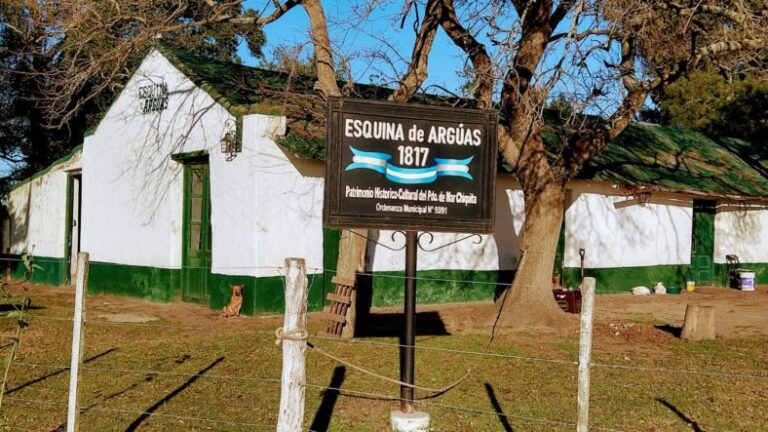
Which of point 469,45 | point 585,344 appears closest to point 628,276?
point 469,45

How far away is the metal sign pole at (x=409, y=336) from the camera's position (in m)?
6.57

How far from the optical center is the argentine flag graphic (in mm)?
6435

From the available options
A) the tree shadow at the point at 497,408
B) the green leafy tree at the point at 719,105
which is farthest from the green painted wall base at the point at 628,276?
the green leafy tree at the point at 719,105

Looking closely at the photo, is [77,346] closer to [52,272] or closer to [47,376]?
[47,376]

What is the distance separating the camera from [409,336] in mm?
6621

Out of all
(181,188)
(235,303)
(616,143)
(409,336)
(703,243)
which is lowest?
(235,303)

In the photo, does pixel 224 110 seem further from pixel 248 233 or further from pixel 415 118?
pixel 415 118

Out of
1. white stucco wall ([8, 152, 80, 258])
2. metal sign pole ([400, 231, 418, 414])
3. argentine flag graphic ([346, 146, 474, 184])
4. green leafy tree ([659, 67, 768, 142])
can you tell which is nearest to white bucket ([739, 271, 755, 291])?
green leafy tree ([659, 67, 768, 142])

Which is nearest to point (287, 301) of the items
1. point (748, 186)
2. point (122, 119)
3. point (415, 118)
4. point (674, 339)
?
point (415, 118)

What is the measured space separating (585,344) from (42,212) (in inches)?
711

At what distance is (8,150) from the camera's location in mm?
Result: 28078

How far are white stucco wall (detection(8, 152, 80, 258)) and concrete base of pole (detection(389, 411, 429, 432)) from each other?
1509cm

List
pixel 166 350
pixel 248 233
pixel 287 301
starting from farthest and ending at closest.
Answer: pixel 248 233
pixel 166 350
pixel 287 301

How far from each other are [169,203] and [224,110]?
244 cm
